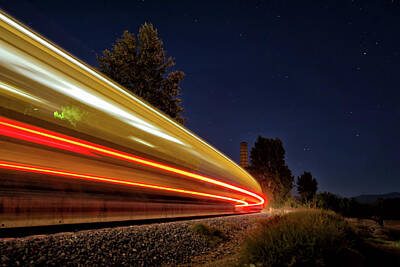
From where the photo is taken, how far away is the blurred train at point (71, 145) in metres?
2.36

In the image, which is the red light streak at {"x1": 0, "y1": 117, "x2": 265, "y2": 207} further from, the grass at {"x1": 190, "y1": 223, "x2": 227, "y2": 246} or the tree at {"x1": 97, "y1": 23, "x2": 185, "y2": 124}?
the tree at {"x1": 97, "y1": 23, "x2": 185, "y2": 124}

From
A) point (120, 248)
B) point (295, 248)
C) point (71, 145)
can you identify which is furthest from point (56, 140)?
point (295, 248)

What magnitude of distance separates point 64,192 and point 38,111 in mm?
924

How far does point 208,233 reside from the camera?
4.21 m

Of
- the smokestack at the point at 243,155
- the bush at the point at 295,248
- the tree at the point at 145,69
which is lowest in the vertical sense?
the bush at the point at 295,248

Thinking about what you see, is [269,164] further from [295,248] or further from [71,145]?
[71,145]

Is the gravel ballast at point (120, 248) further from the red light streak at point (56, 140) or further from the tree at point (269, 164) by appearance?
the tree at point (269, 164)

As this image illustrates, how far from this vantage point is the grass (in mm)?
4042

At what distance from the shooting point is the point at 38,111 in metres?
2.58

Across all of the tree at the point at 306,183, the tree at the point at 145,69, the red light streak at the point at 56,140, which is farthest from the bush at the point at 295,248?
the tree at the point at 306,183

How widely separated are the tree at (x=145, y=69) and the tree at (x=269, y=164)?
14412mm

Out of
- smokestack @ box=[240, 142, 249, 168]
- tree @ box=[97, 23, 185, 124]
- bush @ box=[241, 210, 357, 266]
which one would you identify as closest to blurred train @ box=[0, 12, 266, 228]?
bush @ box=[241, 210, 357, 266]

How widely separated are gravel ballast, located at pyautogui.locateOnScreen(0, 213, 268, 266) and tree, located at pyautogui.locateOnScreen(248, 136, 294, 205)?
82.5 feet

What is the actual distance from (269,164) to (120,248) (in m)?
28.8
